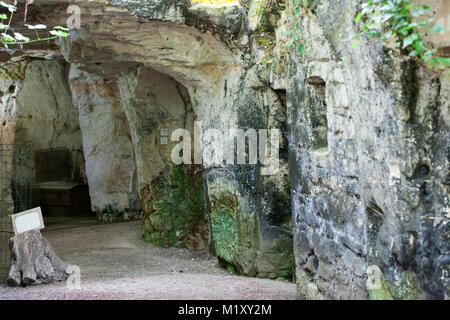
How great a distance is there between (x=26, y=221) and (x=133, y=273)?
156 centimetres

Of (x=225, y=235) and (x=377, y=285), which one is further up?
(x=377, y=285)

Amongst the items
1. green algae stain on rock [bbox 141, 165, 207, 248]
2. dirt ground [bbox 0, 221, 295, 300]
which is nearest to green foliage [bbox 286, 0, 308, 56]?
dirt ground [bbox 0, 221, 295, 300]

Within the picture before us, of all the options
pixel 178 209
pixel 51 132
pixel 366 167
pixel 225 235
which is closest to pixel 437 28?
pixel 366 167

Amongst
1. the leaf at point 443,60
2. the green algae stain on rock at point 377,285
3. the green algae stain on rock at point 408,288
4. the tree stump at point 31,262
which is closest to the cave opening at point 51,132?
the tree stump at point 31,262

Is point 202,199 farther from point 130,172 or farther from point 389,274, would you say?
point 389,274

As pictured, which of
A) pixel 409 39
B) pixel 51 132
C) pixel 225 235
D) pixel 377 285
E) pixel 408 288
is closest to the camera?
pixel 409 39

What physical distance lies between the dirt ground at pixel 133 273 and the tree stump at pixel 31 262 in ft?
0.52

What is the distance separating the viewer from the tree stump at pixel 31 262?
644 centimetres

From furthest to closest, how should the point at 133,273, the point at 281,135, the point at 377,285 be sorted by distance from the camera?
1. the point at 133,273
2. the point at 281,135
3. the point at 377,285

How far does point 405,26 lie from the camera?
325 centimetres

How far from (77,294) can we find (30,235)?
1.34 m

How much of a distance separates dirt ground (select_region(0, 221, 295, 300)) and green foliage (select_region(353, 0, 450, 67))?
2752 mm

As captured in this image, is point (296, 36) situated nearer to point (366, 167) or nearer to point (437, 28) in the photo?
point (366, 167)

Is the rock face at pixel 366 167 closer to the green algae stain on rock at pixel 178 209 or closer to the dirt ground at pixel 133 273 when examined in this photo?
the dirt ground at pixel 133 273
